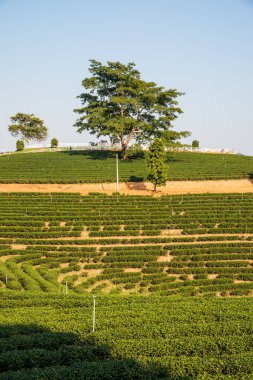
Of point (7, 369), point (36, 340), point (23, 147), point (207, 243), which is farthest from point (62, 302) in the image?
point (23, 147)

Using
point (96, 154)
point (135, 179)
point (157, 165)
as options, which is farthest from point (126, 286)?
point (96, 154)

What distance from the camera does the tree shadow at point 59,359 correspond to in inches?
449

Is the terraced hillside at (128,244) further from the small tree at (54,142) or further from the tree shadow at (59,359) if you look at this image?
the small tree at (54,142)

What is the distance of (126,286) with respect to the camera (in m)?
25.6

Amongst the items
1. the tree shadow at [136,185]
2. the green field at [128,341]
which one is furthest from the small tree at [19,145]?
the green field at [128,341]

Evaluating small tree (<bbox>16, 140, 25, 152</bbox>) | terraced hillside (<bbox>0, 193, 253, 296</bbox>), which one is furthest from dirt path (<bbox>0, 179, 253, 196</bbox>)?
small tree (<bbox>16, 140, 25, 152</bbox>)

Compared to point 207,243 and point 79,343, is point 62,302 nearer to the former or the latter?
point 79,343

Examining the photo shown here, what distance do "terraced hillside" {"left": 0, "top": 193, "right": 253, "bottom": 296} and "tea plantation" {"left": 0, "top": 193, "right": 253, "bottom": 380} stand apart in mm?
91

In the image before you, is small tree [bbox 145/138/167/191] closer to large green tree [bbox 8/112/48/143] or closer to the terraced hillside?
the terraced hillside

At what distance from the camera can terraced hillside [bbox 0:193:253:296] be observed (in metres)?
26.0

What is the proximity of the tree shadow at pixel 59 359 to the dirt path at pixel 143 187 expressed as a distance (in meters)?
31.9

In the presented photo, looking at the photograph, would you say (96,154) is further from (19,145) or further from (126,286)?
(126,286)

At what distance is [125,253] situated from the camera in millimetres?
29922

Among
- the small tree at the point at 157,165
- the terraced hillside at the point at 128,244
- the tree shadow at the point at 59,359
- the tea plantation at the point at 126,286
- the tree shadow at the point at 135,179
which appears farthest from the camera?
the tree shadow at the point at 135,179
